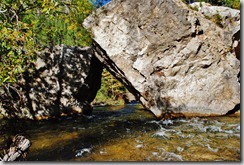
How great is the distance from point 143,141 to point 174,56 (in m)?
3.29

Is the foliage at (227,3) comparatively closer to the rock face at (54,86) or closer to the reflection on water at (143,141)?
the reflection on water at (143,141)

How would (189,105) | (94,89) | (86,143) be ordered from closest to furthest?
(86,143) → (189,105) → (94,89)

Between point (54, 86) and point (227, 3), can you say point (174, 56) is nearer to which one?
point (227, 3)

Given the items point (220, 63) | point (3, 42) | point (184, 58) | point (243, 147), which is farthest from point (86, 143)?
point (220, 63)

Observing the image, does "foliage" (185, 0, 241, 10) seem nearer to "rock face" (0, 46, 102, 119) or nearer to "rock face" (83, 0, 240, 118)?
"rock face" (83, 0, 240, 118)

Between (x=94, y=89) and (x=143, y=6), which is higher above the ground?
(x=143, y=6)

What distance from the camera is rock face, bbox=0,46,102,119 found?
390 inches

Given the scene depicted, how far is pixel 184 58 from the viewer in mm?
7934

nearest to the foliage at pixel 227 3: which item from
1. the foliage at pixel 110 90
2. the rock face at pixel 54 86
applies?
the rock face at pixel 54 86

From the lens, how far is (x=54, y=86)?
10.2 m

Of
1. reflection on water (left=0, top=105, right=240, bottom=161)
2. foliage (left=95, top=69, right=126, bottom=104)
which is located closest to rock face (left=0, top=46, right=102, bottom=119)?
reflection on water (left=0, top=105, right=240, bottom=161)

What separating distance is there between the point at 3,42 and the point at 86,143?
2991 mm

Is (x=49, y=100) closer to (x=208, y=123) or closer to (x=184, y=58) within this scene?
(x=184, y=58)

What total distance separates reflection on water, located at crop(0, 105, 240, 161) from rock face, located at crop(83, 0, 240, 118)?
0.65 meters
